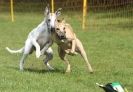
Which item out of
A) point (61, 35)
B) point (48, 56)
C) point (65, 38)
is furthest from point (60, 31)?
point (48, 56)

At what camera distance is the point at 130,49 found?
1423 centimetres

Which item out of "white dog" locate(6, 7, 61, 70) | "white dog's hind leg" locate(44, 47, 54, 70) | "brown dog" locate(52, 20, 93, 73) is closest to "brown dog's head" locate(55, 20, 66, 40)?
"brown dog" locate(52, 20, 93, 73)

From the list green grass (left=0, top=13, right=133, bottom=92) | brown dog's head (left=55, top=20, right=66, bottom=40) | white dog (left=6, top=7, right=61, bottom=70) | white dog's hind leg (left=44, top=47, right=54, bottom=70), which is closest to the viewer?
green grass (left=0, top=13, right=133, bottom=92)

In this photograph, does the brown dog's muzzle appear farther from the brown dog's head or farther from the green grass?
the green grass

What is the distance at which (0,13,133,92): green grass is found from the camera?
26.4 ft

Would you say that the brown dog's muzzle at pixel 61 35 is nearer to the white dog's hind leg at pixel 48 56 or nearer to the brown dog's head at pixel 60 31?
the brown dog's head at pixel 60 31

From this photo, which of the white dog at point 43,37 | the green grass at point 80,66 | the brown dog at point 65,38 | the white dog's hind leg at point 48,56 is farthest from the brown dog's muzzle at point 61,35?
the white dog's hind leg at point 48,56

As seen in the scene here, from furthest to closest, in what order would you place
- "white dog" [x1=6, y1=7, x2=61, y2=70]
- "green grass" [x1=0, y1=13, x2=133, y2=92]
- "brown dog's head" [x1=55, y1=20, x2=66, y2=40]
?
"white dog" [x1=6, y1=7, x2=61, y2=70] → "brown dog's head" [x1=55, y1=20, x2=66, y2=40] → "green grass" [x1=0, y1=13, x2=133, y2=92]

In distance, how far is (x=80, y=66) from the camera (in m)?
10.9

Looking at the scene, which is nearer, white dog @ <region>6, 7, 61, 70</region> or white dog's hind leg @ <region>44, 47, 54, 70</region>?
white dog @ <region>6, 7, 61, 70</region>

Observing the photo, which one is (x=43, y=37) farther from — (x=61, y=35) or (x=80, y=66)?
(x=80, y=66)

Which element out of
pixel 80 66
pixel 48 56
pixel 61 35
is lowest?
pixel 80 66

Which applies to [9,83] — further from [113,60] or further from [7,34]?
[7,34]

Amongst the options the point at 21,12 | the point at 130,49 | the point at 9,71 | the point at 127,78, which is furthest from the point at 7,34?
the point at 21,12
